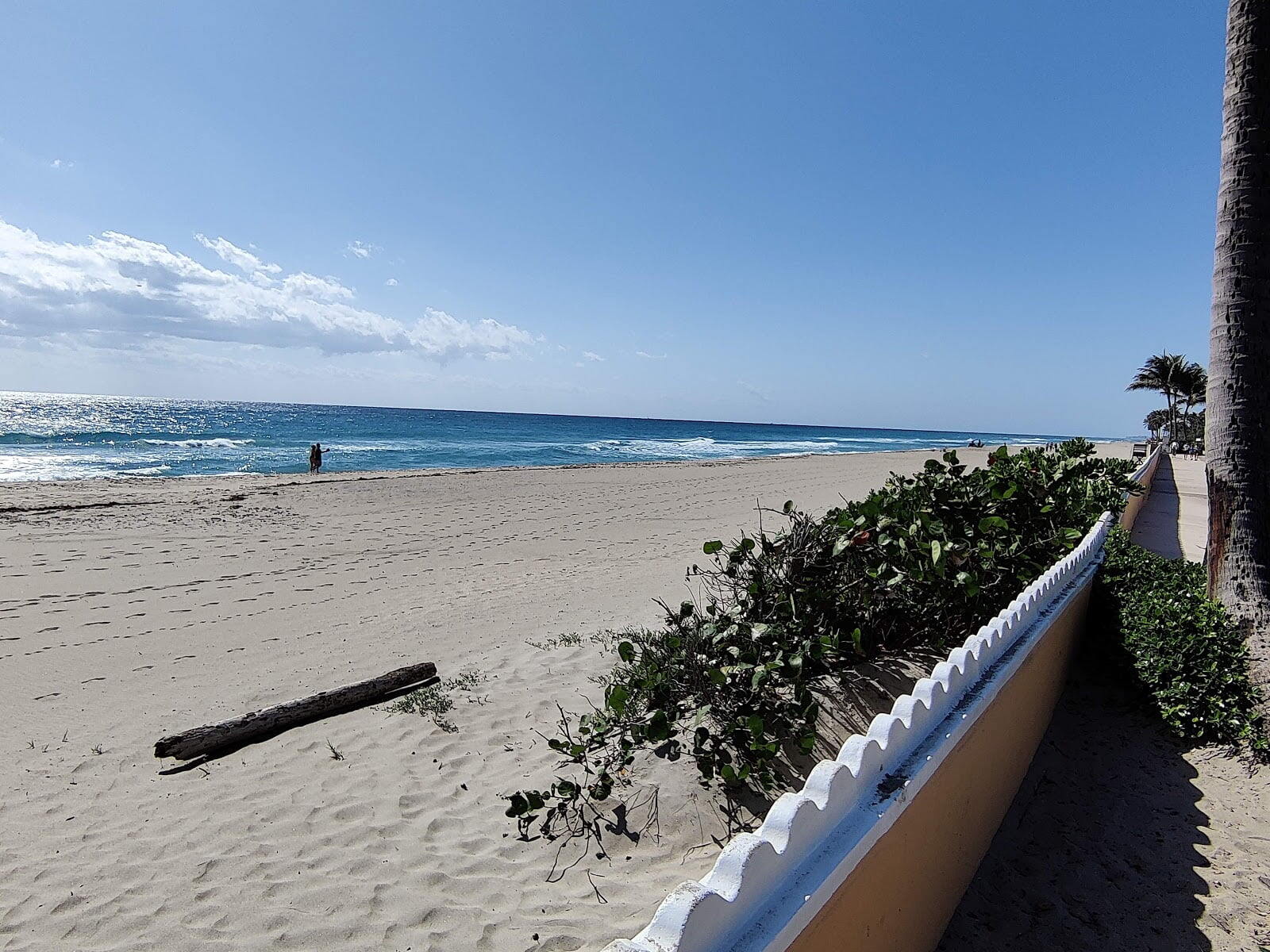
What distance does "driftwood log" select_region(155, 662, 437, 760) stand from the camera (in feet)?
13.8

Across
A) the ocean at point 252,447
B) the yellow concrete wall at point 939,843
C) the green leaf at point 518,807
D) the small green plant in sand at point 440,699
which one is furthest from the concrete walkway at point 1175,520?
the ocean at point 252,447

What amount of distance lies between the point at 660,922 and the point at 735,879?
0.75ft

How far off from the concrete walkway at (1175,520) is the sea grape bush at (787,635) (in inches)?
95.6

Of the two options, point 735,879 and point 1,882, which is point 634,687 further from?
point 1,882

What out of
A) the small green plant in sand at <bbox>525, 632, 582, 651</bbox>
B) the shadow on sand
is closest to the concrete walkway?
the shadow on sand

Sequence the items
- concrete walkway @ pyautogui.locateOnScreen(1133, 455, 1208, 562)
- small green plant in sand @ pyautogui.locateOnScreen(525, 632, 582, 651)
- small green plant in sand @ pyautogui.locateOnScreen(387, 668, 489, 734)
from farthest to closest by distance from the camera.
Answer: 1. concrete walkway @ pyautogui.locateOnScreen(1133, 455, 1208, 562)
2. small green plant in sand @ pyautogui.locateOnScreen(525, 632, 582, 651)
3. small green plant in sand @ pyautogui.locateOnScreen(387, 668, 489, 734)

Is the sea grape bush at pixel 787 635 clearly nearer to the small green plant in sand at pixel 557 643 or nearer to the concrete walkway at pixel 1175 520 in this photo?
the small green plant in sand at pixel 557 643

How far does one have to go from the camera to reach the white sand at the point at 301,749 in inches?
113

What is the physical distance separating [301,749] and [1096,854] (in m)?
4.35

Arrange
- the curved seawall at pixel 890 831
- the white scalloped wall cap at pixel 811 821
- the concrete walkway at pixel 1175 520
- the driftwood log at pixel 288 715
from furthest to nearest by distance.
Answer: the concrete walkway at pixel 1175 520, the driftwood log at pixel 288 715, the curved seawall at pixel 890 831, the white scalloped wall cap at pixel 811 821

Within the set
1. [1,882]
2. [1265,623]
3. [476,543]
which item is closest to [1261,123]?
[1265,623]

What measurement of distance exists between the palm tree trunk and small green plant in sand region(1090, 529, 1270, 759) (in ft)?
0.79

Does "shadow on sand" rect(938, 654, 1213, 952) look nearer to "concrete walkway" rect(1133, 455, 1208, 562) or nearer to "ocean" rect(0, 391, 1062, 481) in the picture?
"concrete walkway" rect(1133, 455, 1208, 562)

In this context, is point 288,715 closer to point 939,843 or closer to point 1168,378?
point 939,843
